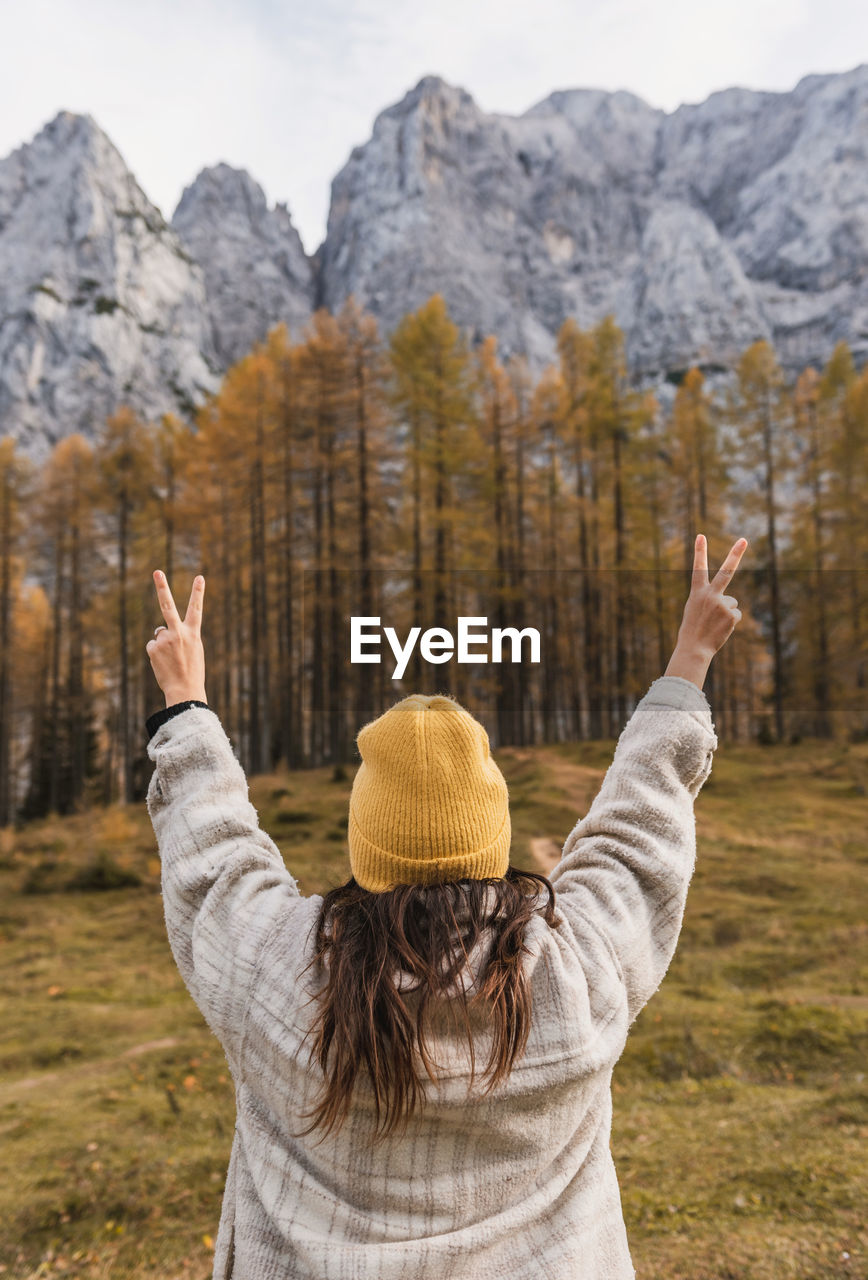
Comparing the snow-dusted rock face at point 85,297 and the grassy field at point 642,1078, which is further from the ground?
the snow-dusted rock face at point 85,297

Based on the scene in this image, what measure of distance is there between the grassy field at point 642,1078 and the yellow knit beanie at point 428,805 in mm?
1733

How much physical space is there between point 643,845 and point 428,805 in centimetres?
35

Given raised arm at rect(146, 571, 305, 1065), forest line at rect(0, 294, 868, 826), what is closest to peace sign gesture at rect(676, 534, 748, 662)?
raised arm at rect(146, 571, 305, 1065)

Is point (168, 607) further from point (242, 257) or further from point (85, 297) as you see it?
point (242, 257)

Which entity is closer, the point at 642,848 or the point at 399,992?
the point at 399,992

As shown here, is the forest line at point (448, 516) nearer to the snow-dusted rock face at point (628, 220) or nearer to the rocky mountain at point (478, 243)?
the rocky mountain at point (478, 243)

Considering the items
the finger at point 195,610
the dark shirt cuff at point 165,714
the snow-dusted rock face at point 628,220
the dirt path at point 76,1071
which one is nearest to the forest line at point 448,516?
the dirt path at point 76,1071

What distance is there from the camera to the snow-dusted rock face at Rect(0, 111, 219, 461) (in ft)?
211

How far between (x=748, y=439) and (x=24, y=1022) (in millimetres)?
21692

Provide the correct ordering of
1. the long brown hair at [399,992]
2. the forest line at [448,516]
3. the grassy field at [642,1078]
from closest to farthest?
the long brown hair at [399,992], the grassy field at [642,1078], the forest line at [448,516]

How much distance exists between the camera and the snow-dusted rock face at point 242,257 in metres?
91.9

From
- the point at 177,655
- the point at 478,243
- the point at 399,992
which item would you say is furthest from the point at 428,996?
the point at 478,243

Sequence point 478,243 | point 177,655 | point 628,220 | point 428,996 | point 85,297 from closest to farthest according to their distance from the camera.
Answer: point 428,996, point 177,655, point 85,297, point 478,243, point 628,220

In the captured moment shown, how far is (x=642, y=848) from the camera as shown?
117 centimetres
